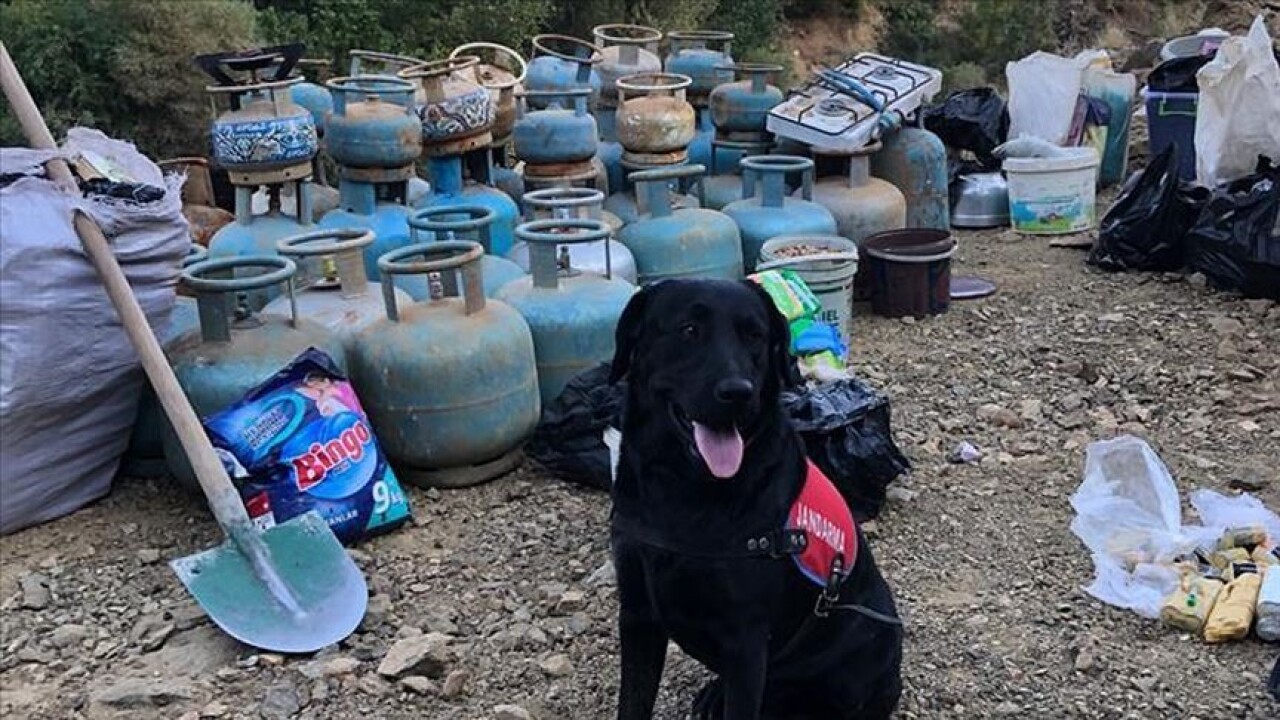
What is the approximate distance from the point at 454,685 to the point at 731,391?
122cm

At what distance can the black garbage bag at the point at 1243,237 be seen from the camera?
5543 millimetres

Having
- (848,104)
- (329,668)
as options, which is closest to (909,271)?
(848,104)

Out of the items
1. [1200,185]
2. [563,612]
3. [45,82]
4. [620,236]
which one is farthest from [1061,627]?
[45,82]

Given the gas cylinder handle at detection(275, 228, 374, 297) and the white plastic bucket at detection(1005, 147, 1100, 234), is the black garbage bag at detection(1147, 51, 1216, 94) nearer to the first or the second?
the white plastic bucket at detection(1005, 147, 1100, 234)

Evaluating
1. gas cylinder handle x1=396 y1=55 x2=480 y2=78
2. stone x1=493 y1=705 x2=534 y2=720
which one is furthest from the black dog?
gas cylinder handle x1=396 y1=55 x2=480 y2=78

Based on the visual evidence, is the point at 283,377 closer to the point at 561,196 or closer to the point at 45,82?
the point at 561,196

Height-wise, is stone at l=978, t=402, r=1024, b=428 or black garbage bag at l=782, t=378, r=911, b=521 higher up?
black garbage bag at l=782, t=378, r=911, b=521

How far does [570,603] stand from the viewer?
11.0ft

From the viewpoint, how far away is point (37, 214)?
3562 mm

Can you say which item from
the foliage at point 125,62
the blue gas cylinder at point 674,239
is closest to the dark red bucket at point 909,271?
the blue gas cylinder at point 674,239

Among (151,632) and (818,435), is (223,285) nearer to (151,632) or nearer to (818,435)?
(151,632)

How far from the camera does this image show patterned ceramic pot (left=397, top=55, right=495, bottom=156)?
5.09 m

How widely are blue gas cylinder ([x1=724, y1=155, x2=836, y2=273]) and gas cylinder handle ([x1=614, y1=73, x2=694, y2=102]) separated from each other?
423mm

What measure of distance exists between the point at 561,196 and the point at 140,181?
4.54ft
